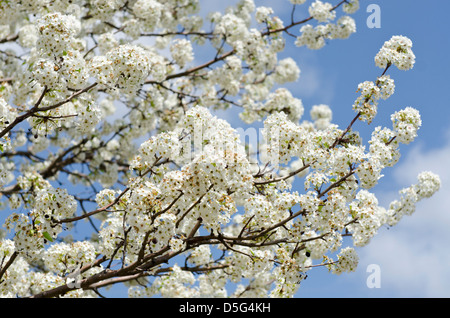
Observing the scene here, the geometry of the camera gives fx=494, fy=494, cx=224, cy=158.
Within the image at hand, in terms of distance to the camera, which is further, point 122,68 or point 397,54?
point 397,54

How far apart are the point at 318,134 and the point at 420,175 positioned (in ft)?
14.9

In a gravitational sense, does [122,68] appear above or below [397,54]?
below

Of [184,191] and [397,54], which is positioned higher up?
[397,54]

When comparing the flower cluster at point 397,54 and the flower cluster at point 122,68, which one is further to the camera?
the flower cluster at point 397,54

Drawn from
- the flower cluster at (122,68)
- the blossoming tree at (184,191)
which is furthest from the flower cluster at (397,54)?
the flower cluster at (122,68)

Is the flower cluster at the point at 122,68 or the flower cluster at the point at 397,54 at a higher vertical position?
the flower cluster at the point at 397,54

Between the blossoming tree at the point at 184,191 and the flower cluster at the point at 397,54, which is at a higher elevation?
the flower cluster at the point at 397,54

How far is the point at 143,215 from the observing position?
528 cm

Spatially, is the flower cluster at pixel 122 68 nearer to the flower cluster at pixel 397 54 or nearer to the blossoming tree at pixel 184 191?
the blossoming tree at pixel 184 191

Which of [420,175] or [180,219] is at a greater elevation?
[420,175]
